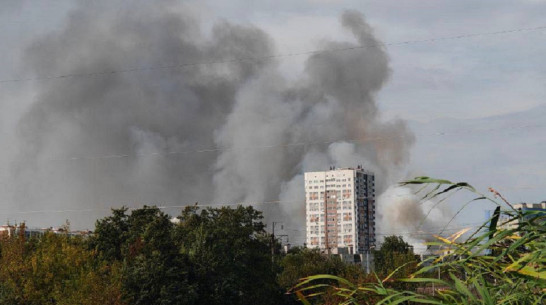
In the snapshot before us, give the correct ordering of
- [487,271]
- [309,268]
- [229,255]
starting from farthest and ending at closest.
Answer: [309,268], [229,255], [487,271]

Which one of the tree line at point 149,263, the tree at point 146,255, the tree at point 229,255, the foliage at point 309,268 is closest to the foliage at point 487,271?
the tree line at point 149,263

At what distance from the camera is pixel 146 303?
65938 millimetres

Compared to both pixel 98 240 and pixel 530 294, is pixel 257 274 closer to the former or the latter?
pixel 98 240

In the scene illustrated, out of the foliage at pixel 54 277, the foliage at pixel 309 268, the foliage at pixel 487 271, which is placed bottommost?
the foliage at pixel 487 271

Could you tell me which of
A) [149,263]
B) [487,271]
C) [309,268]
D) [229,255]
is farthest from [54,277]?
[309,268]

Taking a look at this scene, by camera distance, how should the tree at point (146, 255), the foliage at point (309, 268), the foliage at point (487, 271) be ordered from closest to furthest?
1. the foliage at point (487, 271)
2. the tree at point (146, 255)
3. the foliage at point (309, 268)

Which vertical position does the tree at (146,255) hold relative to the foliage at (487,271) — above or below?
above

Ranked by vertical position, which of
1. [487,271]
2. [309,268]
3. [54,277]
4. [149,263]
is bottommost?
[487,271]

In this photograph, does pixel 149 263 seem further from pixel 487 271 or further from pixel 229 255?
pixel 487 271

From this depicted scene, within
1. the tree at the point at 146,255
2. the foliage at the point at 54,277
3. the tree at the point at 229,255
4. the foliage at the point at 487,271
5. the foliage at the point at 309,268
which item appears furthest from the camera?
the foliage at the point at 309,268

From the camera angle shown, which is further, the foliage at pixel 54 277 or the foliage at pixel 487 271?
the foliage at pixel 54 277

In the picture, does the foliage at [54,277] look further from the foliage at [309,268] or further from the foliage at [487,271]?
the foliage at [487,271]

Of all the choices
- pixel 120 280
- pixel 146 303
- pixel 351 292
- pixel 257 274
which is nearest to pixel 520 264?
pixel 351 292

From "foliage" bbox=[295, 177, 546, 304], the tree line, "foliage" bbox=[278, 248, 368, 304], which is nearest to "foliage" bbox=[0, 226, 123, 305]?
the tree line
